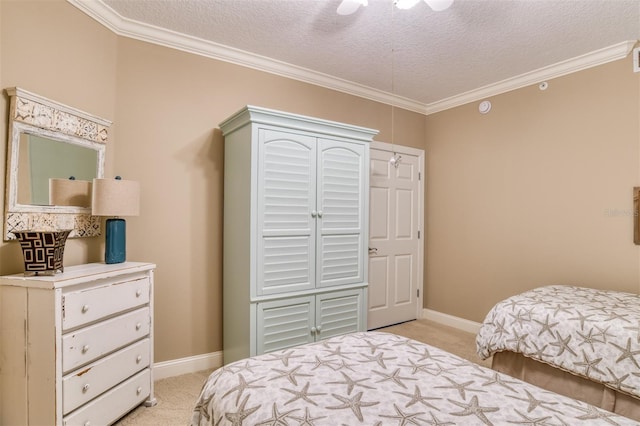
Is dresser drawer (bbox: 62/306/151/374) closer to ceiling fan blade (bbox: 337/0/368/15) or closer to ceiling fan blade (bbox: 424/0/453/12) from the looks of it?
ceiling fan blade (bbox: 337/0/368/15)

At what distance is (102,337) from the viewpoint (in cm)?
189

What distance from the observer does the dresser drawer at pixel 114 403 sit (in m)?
1.76

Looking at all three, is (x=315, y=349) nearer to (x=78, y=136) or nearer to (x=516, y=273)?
(x=78, y=136)

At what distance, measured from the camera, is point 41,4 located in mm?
1925

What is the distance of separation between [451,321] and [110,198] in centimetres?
377

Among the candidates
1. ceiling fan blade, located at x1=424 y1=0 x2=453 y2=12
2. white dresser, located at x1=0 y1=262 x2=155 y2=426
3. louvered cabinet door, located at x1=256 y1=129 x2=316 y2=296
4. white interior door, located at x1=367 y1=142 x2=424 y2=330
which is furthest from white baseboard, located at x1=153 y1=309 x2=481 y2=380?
ceiling fan blade, located at x1=424 y1=0 x2=453 y2=12

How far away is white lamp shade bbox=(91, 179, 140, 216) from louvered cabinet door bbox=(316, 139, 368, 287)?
138 centimetres

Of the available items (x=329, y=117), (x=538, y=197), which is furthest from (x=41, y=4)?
(x=538, y=197)

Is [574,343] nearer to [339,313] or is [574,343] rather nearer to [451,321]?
[339,313]

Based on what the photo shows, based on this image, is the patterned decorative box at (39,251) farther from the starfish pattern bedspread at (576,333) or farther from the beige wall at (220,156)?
the starfish pattern bedspread at (576,333)

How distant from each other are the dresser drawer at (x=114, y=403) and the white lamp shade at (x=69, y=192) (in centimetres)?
119

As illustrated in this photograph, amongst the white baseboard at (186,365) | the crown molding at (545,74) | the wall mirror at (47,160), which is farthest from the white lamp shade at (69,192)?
the crown molding at (545,74)

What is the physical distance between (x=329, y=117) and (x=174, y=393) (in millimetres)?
2832

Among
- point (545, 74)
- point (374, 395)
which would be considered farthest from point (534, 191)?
point (374, 395)
